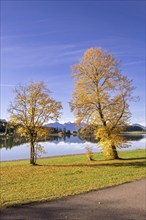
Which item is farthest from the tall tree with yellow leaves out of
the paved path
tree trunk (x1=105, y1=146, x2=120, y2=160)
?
the paved path

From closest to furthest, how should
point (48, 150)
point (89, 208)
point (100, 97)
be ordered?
point (89, 208) → point (100, 97) → point (48, 150)

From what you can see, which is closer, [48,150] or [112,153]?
[112,153]

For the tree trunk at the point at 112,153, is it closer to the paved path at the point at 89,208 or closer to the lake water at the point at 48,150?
the lake water at the point at 48,150

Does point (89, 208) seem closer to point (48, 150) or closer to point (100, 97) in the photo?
point (100, 97)

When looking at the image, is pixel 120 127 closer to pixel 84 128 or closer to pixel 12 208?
pixel 84 128

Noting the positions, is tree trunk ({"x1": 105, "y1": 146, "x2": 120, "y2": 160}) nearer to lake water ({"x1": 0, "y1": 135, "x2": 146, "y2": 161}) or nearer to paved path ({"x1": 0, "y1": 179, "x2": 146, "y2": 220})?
lake water ({"x1": 0, "y1": 135, "x2": 146, "y2": 161})

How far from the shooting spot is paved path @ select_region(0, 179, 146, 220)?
29.0 feet

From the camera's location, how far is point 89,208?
32.2ft

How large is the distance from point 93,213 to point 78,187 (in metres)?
3.96

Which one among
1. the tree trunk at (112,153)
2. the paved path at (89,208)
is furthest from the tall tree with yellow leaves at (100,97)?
the paved path at (89,208)

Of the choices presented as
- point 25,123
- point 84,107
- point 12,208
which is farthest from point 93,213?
point 84,107

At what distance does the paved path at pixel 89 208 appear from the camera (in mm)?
8836

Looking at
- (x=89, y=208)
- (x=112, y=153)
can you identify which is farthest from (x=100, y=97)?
(x=89, y=208)

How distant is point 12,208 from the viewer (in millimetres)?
9500
